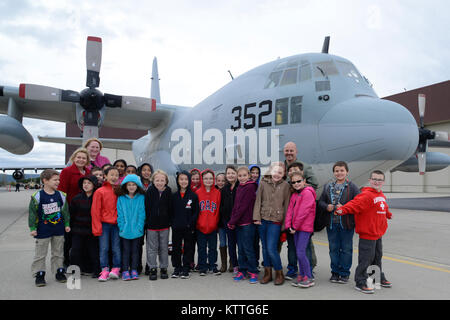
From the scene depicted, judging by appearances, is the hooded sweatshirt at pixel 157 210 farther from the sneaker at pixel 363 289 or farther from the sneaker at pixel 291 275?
the sneaker at pixel 363 289

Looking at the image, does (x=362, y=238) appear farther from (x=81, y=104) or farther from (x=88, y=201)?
(x=81, y=104)

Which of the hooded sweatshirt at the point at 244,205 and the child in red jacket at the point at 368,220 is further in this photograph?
the hooded sweatshirt at the point at 244,205

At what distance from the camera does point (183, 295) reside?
12.2ft

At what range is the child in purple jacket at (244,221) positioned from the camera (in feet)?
14.6

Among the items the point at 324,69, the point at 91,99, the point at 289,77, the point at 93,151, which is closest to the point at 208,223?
the point at 93,151

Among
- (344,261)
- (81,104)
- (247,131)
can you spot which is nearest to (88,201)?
(344,261)

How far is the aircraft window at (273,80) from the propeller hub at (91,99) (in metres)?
6.48

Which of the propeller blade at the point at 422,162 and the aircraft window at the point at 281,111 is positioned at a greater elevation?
the aircraft window at the point at 281,111

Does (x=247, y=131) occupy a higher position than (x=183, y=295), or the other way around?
(x=247, y=131)

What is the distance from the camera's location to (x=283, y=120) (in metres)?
7.17

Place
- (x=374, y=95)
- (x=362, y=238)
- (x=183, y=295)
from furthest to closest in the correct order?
(x=374, y=95) → (x=362, y=238) → (x=183, y=295)

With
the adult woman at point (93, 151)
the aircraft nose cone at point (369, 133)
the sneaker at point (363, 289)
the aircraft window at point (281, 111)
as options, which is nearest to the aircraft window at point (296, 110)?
the aircraft window at point (281, 111)

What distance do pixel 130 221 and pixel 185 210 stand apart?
0.77 m

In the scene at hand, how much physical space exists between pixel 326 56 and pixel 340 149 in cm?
253
